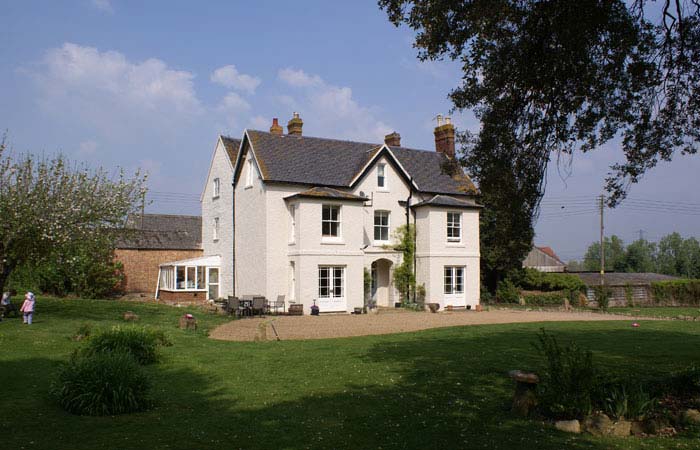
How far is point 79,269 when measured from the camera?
34.8 m

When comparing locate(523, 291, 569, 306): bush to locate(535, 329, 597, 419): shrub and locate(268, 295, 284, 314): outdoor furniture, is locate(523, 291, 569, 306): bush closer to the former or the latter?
locate(268, 295, 284, 314): outdoor furniture

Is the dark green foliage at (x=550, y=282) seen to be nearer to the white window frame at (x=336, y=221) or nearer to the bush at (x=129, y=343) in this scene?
the white window frame at (x=336, y=221)

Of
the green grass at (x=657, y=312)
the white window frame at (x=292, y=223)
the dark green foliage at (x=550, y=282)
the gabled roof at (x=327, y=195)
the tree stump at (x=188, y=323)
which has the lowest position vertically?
the green grass at (x=657, y=312)

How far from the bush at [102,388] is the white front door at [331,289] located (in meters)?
20.1

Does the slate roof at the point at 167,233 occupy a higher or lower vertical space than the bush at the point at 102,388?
higher

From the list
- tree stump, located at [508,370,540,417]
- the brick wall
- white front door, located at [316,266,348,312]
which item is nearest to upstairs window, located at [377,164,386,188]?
white front door, located at [316,266,348,312]

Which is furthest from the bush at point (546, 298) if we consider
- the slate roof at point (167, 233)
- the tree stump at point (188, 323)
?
the tree stump at point (188, 323)

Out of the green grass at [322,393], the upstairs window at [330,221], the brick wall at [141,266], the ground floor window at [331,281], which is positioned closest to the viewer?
the green grass at [322,393]

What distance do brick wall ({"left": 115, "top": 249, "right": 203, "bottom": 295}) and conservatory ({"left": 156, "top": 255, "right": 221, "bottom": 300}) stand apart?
9.85 ft

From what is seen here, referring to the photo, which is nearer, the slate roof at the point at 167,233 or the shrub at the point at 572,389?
the shrub at the point at 572,389

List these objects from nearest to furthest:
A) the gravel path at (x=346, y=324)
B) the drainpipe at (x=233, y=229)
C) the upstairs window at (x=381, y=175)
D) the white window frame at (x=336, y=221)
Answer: the gravel path at (x=346, y=324), the white window frame at (x=336, y=221), the upstairs window at (x=381, y=175), the drainpipe at (x=233, y=229)

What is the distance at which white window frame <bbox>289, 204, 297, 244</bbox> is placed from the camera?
30.6 metres

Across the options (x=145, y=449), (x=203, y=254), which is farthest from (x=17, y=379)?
(x=203, y=254)

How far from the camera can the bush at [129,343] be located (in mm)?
13437
